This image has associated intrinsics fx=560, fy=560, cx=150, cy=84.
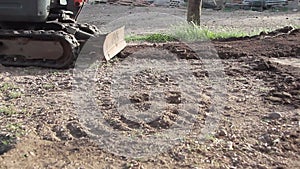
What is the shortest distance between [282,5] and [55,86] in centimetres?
2419

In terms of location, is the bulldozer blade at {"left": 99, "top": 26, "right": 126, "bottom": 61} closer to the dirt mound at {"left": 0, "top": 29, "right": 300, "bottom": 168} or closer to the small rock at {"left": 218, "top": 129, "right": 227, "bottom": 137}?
the dirt mound at {"left": 0, "top": 29, "right": 300, "bottom": 168}

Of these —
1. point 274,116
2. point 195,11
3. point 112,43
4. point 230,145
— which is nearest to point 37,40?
point 112,43

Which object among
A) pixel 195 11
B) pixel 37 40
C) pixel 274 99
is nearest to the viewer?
pixel 274 99

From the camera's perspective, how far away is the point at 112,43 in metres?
9.59

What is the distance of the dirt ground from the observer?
4723mm

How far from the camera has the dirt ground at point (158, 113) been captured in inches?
186

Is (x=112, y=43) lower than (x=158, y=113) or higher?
higher

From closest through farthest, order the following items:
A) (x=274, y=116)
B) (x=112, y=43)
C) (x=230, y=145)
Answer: (x=230, y=145)
(x=274, y=116)
(x=112, y=43)

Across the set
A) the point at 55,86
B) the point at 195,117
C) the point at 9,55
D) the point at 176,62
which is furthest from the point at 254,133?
the point at 9,55

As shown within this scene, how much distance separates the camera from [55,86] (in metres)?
7.46

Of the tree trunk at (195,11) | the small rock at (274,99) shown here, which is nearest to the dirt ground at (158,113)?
the small rock at (274,99)

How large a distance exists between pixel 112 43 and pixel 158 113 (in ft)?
12.8

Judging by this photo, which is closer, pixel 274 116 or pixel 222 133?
pixel 222 133

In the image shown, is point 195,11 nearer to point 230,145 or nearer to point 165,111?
point 165,111
